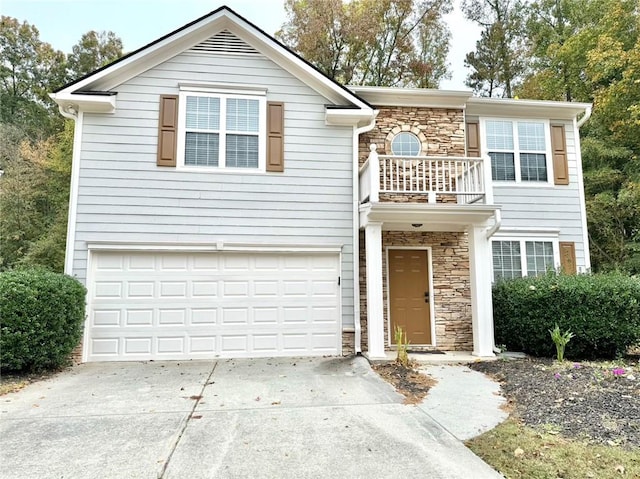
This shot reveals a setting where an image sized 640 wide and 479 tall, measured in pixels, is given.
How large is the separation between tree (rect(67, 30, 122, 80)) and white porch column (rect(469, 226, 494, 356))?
20.5 m

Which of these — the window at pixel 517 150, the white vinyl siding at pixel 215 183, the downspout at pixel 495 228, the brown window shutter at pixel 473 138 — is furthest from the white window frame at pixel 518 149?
the white vinyl siding at pixel 215 183

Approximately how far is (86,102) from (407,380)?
24.1ft

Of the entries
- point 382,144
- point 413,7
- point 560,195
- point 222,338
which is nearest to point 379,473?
point 222,338

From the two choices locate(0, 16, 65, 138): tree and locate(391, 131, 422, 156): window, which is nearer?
locate(391, 131, 422, 156): window

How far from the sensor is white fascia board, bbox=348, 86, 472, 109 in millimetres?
8633

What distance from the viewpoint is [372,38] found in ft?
57.8

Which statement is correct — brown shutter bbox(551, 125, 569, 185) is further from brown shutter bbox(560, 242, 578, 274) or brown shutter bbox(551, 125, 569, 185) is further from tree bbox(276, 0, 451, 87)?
tree bbox(276, 0, 451, 87)

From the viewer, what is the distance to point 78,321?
21.4ft

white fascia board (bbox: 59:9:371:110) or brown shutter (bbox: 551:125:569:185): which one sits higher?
white fascia board (bbox: 59:9:371:110)

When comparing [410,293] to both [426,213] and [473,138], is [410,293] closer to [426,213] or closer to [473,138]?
[426,213]

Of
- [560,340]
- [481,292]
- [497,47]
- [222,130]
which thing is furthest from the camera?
[497,47]

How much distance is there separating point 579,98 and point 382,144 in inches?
458

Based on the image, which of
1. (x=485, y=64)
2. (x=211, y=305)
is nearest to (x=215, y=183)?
(x=211, y=305)

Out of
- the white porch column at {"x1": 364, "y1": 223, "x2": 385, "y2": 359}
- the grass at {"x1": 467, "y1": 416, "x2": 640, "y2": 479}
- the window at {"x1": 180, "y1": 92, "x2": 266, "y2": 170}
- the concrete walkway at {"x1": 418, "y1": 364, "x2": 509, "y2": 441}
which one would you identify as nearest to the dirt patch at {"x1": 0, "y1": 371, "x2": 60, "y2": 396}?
the window at {"x1": 180, "y1": 92, "x2": 266, "y2": 170}
